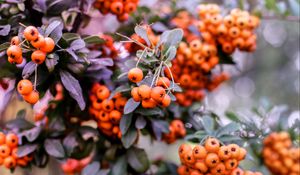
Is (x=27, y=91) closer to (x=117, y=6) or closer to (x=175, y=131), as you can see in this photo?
(x=117, y=6)

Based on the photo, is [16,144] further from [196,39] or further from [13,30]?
[196,39]

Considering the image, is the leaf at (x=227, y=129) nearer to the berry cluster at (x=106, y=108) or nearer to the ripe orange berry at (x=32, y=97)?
the berry cluster at (x=106, y=108)

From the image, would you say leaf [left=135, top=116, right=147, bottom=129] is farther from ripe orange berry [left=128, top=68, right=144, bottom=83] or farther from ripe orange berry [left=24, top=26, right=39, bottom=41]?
ripe orange berry [left=24, top=26, right=39, bottom=41]

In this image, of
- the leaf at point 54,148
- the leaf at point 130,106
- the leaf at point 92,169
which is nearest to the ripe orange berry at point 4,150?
the leaf at point 54,148

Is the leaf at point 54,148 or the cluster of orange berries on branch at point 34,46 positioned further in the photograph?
the leaf at point 54,148

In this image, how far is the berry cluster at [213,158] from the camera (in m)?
1.42

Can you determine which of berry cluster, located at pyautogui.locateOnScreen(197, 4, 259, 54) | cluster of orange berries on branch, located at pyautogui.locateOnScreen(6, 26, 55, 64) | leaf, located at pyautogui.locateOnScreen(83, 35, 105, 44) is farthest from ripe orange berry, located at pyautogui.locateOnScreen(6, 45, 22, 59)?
berry cluster, located at pyautogui.locateOnScreen(197, 4, 259, 54)

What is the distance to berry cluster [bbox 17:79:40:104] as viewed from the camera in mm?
1317

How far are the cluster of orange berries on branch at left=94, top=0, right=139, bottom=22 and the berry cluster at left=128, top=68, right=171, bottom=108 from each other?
419 mm

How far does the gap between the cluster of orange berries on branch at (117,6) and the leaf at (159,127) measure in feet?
1.59

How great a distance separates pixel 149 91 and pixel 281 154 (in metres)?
0.69

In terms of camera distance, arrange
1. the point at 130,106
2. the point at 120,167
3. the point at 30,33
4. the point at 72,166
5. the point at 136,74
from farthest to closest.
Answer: the point at 72,166 → the point at 120,167 → the point at 130,106 → the point at 136,74 → the point at 30,33

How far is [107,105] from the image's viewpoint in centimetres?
160

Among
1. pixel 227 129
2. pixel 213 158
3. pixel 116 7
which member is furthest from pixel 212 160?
pixel 116 7
